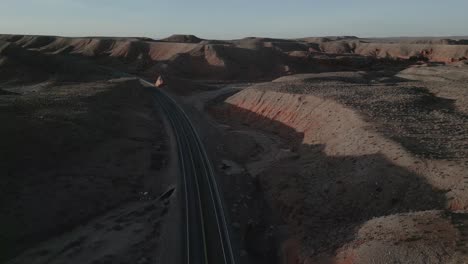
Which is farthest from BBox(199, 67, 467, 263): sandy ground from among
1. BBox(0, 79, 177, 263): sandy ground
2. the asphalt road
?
BBox(0, 79, 177, 263): sandy ground

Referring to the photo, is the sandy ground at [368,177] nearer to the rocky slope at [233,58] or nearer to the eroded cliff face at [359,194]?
the eroded cliff face at [359,194]

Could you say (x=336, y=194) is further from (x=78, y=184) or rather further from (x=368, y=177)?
(x=78, y=184)

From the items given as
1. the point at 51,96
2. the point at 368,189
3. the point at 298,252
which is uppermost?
the point at 51,96

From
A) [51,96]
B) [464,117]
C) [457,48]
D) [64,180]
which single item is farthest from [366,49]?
[64,180]

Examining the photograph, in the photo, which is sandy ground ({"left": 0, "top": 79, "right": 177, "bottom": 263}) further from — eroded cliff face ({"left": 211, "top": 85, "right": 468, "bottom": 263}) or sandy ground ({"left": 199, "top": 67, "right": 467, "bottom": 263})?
sandy ground ({"left": 199, "top": 67, "right": 467, "bottom": 263})

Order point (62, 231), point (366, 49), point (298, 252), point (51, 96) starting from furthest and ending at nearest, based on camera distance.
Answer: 1. point (366, 49)
2. point (51, 96)
3. point (62, 231)
4. point (298, 252)

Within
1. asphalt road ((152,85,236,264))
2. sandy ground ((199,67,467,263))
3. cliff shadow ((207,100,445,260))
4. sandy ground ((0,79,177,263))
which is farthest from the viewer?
sandy ground ((0,79,177,263))

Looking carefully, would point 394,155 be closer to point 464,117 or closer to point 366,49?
point 464,117

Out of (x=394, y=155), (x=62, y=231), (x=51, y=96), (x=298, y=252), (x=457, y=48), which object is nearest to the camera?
(x=298, y=252)
